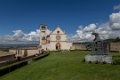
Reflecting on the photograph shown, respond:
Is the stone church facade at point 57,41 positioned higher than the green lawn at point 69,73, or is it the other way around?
the stone church facade at point 57,41

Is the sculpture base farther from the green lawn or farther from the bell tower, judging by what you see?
the bell tower

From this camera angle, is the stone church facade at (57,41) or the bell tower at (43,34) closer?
the stone church facade at (57,41)

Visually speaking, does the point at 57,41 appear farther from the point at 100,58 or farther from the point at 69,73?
the point at 69,73

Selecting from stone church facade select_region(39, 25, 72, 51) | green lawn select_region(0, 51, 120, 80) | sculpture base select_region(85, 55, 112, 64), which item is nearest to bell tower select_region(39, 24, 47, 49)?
stone church facade select_region(39, 25, 72, 51)

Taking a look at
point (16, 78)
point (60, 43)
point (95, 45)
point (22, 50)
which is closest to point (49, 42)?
point (60, 43)

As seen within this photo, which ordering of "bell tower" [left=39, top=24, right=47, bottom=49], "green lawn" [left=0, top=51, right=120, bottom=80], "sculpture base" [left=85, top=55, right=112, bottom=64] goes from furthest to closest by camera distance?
"bell tower" [left=39, top=24, right=47, bottom=49] → "sculpture base" [left=85, top=55, right=112, bottom=64] → "green lawn" [left=0, top=51, right=120, bottom=80]

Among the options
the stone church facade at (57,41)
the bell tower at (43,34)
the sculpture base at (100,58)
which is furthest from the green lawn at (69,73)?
the bell tower at (43,34)

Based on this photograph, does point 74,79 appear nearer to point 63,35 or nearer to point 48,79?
point 48,79

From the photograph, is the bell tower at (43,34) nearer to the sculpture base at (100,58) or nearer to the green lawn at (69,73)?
the sculpture base at (100,58)

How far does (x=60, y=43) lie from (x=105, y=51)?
47.4m

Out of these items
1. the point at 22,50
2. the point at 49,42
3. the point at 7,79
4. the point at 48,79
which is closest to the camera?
the point at 48,79

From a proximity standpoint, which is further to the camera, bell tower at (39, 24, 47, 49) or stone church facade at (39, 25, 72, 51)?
bell tower at (39, 24, 47, 49)

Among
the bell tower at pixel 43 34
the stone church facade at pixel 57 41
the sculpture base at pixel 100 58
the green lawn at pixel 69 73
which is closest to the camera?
the green lawn at pixel 69 73

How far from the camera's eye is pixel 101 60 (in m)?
22.7
